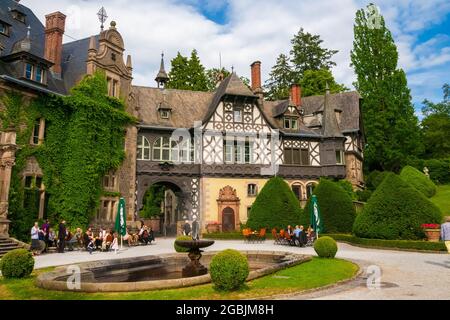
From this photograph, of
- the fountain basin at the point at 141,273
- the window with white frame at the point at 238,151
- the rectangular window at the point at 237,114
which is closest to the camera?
the fountain basin at the point at 141,273

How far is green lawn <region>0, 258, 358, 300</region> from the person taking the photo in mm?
8352

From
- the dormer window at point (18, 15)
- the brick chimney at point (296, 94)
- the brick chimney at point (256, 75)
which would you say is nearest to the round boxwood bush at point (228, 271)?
the dormer window at point (18, 15)

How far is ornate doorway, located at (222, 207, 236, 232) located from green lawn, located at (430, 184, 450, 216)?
1718 centimetres

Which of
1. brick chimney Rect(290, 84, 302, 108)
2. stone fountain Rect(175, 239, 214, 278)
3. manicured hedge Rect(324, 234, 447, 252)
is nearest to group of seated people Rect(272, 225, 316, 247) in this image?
manicured hedge Rect(324, 234, 447, 252)

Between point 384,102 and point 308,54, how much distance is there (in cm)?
2100

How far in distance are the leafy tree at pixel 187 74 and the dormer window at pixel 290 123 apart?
568 inches

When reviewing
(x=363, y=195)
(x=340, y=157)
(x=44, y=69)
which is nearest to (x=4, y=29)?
(x=44, y=69)

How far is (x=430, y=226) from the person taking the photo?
19.0 metres

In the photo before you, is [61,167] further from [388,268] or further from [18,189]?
[388,268]

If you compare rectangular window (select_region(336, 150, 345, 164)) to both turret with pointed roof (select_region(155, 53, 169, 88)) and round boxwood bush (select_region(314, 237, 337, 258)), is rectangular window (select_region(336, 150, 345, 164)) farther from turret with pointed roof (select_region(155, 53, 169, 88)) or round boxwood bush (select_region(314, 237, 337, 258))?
round boxwood bush (select_region(314, 237, 337, 258))

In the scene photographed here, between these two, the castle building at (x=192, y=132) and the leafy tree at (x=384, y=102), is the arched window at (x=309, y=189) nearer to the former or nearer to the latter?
the castle building at (x=192, y=132)

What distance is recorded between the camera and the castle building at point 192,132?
80.1 ft
